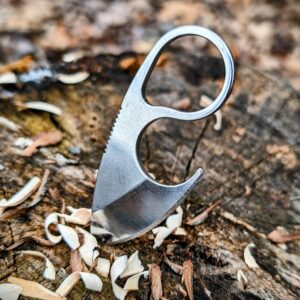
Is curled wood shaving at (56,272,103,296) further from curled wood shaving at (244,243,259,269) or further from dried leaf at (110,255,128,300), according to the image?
curled wood shaving at (244,243,259,269)

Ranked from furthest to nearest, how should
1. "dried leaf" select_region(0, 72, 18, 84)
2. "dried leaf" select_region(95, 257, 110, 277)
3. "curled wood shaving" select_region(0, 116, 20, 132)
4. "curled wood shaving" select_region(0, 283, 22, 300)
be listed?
1. "dried leaf" select_region(0, 72, 18, 84)
2. "curled wood shaving" select_region(0, 116, 20, 132)
3. "dried leaf" select_region(95, 257, 110, 277)
4. "curled wood shaving" select_region(0, 283, 22, 300)

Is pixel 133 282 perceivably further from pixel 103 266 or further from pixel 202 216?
pixel 202 216

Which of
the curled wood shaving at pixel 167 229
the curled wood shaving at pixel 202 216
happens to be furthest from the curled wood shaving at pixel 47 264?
the curled wood shaving at pixel 202 216

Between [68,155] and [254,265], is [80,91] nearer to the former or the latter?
[68,155]

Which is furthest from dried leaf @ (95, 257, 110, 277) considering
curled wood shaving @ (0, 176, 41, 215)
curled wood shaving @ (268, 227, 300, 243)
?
curled wood shaving @ (268, 227, 300, 243)

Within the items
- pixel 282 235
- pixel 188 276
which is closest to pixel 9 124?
pixel 188 276
